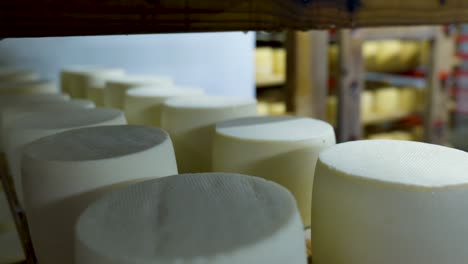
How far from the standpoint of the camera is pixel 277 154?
0.77 meters

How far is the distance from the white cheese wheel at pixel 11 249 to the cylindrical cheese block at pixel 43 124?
3.5 inches

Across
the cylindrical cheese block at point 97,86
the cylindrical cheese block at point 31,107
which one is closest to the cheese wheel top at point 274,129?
the cylindrical cheese block at point 31,107

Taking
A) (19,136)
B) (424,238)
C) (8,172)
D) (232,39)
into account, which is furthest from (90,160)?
(232,39)

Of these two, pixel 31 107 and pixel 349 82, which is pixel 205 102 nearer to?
pixel 31 107

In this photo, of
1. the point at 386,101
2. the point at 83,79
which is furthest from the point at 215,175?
the point at 386,101

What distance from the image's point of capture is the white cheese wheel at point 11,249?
847mm

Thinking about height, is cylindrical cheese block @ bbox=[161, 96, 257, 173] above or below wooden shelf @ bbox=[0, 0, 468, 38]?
below

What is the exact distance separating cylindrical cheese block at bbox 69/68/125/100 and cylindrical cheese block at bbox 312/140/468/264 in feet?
3.87

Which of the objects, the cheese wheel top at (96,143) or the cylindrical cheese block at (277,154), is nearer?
the cheese wheel top at (96,143)

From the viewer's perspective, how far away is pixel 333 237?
61 centimetres

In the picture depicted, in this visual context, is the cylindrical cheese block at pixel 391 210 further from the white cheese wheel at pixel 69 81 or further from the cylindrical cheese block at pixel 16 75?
the cylindrical cheese block at pixel 16 75

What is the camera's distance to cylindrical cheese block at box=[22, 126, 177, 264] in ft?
1.99

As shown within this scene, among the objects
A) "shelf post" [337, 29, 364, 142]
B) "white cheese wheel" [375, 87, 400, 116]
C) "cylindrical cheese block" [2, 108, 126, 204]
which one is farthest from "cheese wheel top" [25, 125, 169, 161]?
"white cheese wheel" [375, 87, 400, 116]

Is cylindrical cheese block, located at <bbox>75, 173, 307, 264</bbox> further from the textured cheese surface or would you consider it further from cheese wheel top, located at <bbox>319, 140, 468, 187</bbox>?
the textured cheese surface
